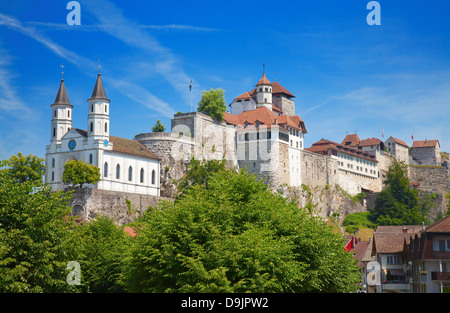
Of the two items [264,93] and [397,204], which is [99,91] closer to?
[264,93]

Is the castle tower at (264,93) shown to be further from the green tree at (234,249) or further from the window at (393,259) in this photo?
the green tree at (234,249)

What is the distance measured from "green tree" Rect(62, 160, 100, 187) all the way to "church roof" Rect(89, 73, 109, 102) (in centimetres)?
980

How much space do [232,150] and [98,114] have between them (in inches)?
1172

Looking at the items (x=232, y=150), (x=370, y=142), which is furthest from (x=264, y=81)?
(x=370, y=142)

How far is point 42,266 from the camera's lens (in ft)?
120

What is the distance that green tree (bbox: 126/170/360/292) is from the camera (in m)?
35.8

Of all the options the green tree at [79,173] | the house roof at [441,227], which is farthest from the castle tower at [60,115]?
the house roof at [441,227]

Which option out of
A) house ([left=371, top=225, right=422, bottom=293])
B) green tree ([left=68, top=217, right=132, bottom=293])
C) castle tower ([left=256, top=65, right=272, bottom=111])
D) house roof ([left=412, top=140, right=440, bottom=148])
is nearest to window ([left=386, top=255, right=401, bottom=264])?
house ([left=371, top=225, right=422, bottom=293])

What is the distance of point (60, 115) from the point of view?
92.6 m

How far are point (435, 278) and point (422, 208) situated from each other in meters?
79.2

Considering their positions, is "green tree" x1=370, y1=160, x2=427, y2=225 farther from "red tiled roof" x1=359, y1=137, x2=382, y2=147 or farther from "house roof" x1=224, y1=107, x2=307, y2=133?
"house roof" x1=224, y1=107, x2=307, y2=133

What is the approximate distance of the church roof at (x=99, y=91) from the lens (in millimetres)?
89875

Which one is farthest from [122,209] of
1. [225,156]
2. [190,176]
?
[225,156]
